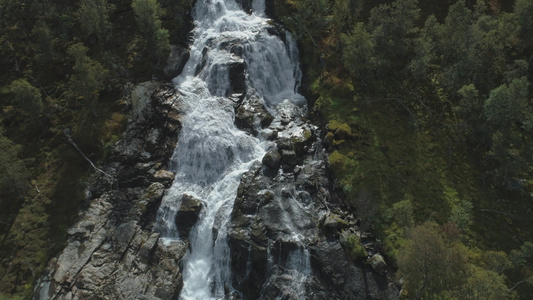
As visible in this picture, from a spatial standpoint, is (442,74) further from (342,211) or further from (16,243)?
(16,243)

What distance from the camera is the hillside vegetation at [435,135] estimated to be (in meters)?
36.0

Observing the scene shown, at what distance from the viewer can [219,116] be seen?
51594mm

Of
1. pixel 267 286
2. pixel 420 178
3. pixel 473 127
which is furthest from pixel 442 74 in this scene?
pixel 267 286

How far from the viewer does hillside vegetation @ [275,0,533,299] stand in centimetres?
3600

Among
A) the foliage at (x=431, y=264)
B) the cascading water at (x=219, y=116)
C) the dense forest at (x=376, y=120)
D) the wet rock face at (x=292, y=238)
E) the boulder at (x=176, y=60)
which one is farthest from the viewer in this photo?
the boulder at (x=176, y=60)

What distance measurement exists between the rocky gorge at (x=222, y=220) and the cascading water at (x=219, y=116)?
8.9 inches

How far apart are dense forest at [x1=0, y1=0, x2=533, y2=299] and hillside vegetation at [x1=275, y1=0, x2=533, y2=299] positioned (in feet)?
0.65

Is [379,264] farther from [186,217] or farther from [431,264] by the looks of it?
[186,217]

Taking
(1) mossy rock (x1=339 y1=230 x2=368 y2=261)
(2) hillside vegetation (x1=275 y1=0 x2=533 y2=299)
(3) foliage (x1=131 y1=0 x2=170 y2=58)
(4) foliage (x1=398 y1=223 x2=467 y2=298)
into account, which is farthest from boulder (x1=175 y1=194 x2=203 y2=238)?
(3) foliage (x1=131 y1=0 x2=170 y2=58)

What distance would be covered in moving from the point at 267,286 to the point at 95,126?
33.7m

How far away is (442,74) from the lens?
5206cm

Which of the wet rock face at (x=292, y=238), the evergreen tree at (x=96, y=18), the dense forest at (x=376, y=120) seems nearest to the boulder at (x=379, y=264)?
the wet rock face at (x=292, y=238)

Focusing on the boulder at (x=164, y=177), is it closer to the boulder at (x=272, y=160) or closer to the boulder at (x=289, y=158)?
the boulder at (x=272, y=160)

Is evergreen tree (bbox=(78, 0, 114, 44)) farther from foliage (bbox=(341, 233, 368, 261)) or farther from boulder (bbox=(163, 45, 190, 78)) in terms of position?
foliage (bbox=(341, 233, 368, 261))
